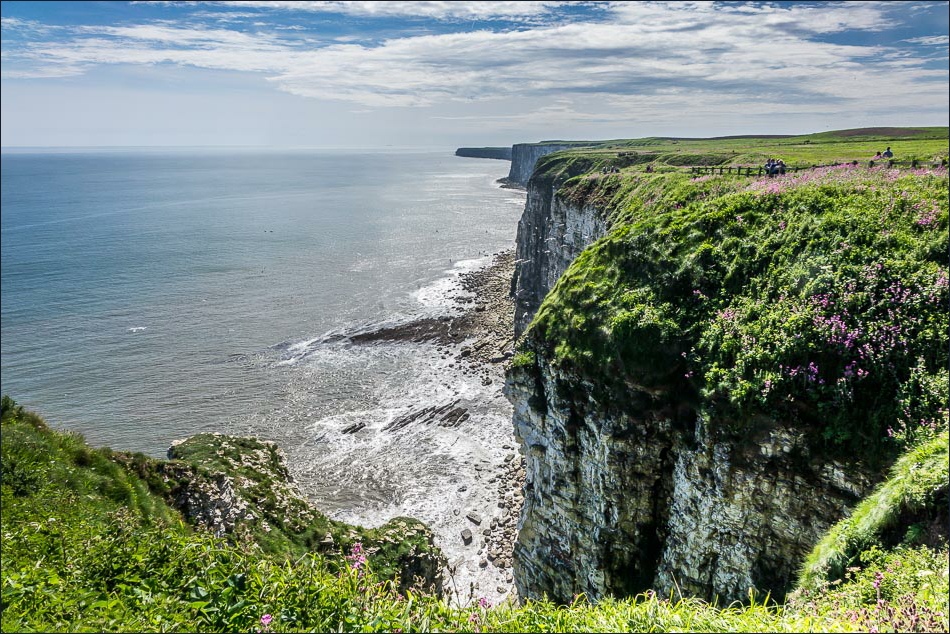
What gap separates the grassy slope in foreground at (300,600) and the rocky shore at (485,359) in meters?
1.58

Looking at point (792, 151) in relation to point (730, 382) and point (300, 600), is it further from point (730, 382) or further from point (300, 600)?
point (300, 600)

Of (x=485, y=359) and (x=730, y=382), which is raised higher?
(x=730, y=382)

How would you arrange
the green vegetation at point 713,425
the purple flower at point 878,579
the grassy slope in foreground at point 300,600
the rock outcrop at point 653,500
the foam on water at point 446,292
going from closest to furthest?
the grassy slope in foreground at point 300,600 < the green vegetation at point 713,425 < the purple flower at point 878,579 < the rock outcrop at point 653,500 < the foam on water at point 446,292

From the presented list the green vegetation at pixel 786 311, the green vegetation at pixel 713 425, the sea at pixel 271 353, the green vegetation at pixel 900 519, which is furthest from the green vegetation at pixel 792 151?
the sea at pixel 271 353

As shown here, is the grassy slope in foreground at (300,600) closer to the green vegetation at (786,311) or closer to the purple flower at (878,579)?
the purple flower at (878,579)

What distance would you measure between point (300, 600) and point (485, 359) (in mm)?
49809

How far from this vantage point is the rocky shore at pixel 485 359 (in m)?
31.0

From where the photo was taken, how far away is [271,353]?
61000mm

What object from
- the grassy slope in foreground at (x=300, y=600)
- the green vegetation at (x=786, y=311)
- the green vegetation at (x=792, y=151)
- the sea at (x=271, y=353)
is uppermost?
the green vegetation at (x=792, y=151)

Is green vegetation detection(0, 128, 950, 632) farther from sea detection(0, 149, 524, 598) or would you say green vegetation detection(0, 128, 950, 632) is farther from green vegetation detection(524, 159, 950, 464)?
sea detection(0, 149, 524, 598)

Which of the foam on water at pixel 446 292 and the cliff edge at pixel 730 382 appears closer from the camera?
the cliff edge at pixel 730 382

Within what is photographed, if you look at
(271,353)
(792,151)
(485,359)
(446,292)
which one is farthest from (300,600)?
(446,292)

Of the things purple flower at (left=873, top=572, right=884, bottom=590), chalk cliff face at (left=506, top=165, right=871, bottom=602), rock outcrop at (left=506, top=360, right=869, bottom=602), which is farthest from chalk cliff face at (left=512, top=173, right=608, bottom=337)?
purple flower at (left=873, top=572, right=884, bottom=590)

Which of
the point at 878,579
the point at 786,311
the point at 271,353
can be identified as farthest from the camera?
the point at 271,353
